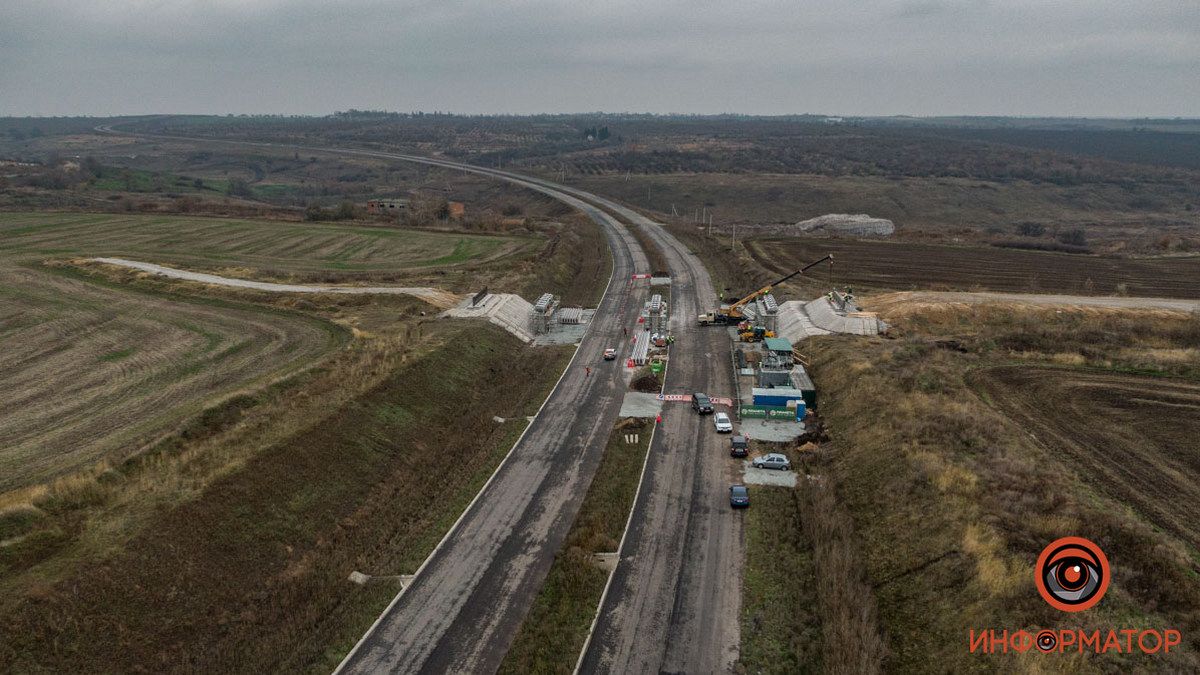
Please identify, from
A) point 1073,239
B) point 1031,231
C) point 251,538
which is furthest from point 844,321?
point 1031,231

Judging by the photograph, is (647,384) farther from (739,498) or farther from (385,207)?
(385,207)

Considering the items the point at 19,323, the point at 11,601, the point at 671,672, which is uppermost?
the point at 19,323

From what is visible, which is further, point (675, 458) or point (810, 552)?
point (675, 458)

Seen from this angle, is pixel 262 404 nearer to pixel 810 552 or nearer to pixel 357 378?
pixel 357 378

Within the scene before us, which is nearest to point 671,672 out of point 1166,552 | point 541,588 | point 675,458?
point 541,588

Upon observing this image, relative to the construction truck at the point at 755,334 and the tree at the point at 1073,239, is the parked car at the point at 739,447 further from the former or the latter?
the tree at the point at 1073,239

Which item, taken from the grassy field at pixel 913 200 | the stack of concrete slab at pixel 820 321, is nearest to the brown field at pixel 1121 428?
the stack of concrete slab at pixel 820 321
